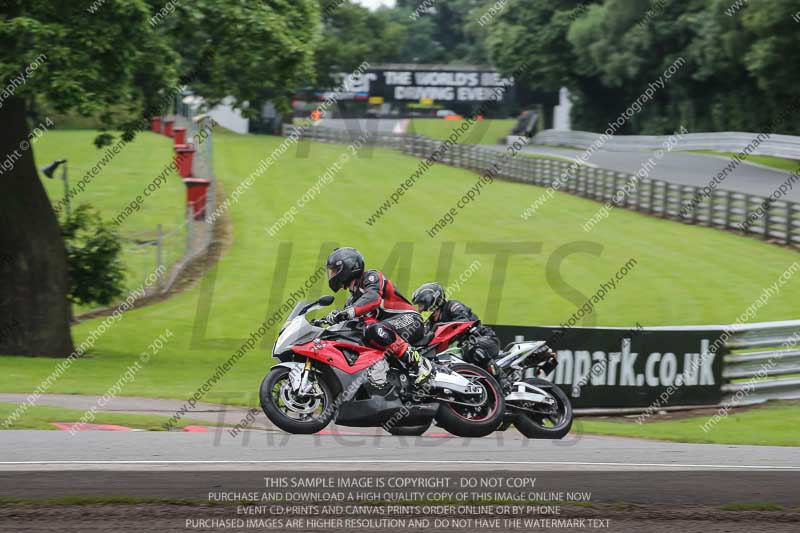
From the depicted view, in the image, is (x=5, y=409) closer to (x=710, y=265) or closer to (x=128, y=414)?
(x=128, y=414)

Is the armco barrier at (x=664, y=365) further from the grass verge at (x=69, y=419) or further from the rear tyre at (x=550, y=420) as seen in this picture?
the grass verge at (x=69, y=419)

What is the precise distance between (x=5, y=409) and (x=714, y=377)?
977cm

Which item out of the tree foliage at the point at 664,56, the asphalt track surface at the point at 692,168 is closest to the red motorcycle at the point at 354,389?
the asphalt track surface at the point at 692,168

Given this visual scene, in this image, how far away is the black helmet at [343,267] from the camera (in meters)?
9.97

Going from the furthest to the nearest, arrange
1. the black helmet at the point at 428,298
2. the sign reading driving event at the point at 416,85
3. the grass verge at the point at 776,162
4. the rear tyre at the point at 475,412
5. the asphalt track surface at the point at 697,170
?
the sign reading driving event at the point at 416,85 < the grass verge at the point at 776,162 < the asphalt track surface at the point at 697,170 < the black helmet at the point at 428,298 < the rear tyre at the point at 475,412

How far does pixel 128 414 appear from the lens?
1283 cm

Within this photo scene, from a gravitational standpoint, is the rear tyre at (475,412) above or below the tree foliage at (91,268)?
above

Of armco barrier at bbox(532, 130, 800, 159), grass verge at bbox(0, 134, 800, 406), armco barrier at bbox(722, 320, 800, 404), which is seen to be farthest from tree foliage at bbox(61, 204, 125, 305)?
armco barrier at bbox(532, 130, 800, 159)

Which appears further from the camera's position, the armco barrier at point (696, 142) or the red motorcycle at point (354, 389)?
the armco barrier at point (696, 142)

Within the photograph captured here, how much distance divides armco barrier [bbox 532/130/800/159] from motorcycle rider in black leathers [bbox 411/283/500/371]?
34.0 m

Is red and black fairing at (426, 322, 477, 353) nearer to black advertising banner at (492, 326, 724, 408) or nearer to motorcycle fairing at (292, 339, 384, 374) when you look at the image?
motorcycle fairing at (292, 339, 384, 374)

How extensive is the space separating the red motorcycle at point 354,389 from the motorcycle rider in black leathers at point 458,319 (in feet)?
1.39

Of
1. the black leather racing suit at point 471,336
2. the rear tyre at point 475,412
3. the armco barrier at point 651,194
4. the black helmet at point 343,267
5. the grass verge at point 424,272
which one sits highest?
the black helmet at point 343,267

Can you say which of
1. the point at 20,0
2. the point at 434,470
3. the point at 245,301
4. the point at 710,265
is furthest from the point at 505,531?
the point at 710,265
